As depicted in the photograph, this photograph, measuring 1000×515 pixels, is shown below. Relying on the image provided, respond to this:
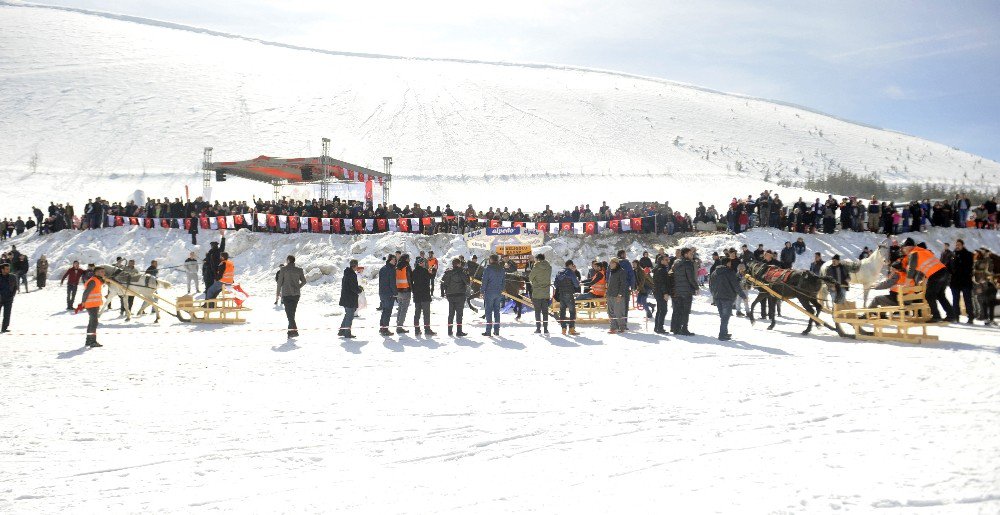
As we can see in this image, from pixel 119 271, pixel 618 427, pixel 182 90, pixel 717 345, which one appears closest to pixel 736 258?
pixel 717 345

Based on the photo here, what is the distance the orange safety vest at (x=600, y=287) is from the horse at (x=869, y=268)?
14.1ft

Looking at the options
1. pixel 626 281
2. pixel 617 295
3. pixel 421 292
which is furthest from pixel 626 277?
pixel 421 292

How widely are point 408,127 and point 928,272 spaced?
160 feet

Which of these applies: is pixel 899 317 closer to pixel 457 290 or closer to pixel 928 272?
pixel 928 272

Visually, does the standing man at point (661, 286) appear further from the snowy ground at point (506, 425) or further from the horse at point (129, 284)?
the horse at point (129, 284)


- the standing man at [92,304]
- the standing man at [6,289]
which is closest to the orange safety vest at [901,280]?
the standing man at [92,304]

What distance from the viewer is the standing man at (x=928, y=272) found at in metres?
13.0

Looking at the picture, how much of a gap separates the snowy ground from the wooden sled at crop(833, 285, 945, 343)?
0.50 m

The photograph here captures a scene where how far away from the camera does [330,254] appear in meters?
25.9

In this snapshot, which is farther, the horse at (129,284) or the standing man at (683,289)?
the horse at (129,284)

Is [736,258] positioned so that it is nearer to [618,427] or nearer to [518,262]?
[518,262]

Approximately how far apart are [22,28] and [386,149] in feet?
176

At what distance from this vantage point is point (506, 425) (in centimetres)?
757

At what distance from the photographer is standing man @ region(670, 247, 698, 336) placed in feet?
44.3
